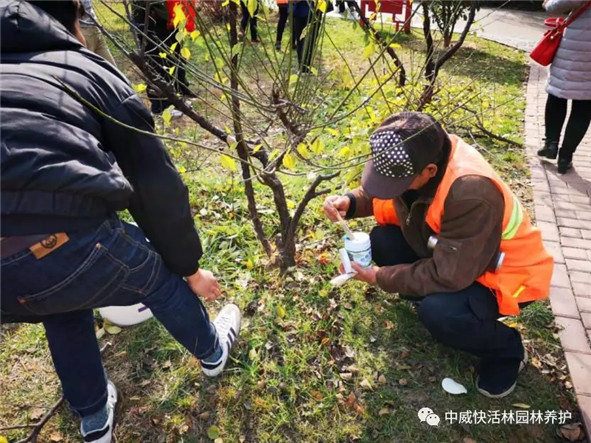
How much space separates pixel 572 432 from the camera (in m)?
1.83

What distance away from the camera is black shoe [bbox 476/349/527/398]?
192 cm

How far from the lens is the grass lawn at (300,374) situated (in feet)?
6.31

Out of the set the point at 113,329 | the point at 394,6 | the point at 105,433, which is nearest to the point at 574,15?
the point at 394,6

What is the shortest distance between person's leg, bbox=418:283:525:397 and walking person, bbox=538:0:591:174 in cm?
243

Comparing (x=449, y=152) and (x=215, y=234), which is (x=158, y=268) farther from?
(x=215, y=234)

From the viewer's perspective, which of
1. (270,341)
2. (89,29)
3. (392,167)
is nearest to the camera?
(392,167)

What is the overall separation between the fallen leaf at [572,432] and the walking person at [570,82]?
248cm

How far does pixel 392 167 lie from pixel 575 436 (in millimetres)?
1353

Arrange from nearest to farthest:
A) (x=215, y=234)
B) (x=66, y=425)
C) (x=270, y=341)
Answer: (x=66, y=425), (x=270, y=341), (x=215, y=234)

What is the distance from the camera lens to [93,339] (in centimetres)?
172

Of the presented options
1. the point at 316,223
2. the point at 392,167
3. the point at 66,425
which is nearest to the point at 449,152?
the point at 392,167

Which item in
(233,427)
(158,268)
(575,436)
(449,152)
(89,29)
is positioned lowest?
(575,436)

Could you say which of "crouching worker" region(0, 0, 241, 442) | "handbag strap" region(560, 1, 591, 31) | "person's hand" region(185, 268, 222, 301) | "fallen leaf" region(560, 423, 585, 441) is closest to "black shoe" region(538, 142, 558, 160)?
"handbag strap" region(560, 1, 591, 31)

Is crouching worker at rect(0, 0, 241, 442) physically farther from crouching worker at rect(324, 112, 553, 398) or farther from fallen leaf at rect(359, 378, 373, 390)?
fallen leaf at rect(359, 378, 373, 390)
